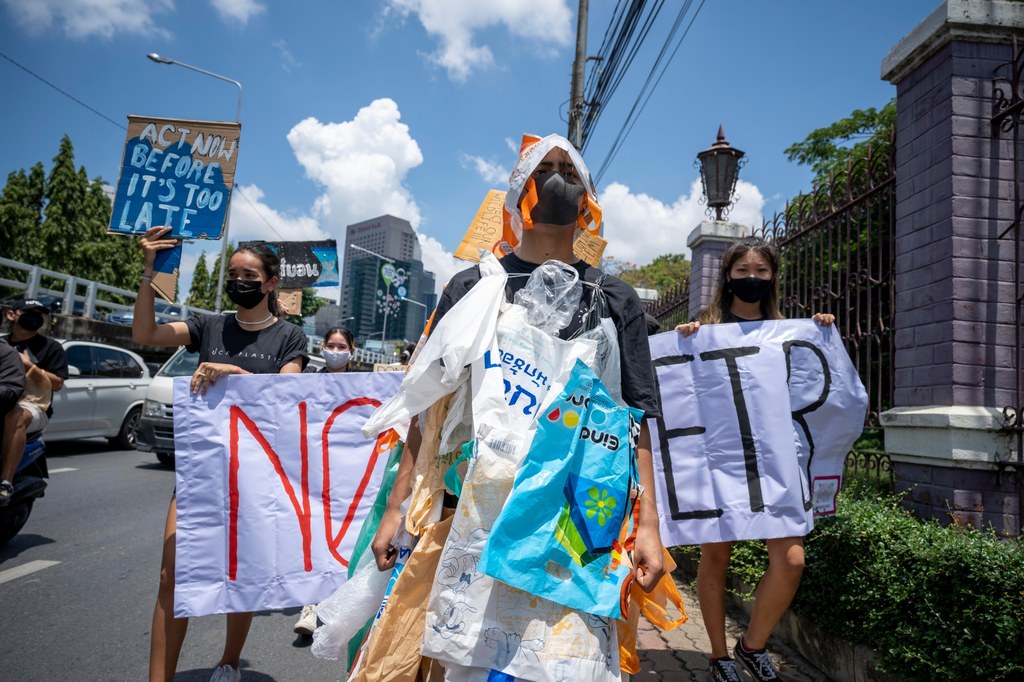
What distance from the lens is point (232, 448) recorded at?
2.93m

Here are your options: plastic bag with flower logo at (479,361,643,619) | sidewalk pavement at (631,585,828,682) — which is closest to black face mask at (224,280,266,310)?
plastic bag with flower logo at (479,361,643,619)

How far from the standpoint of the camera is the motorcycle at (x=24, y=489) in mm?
4938

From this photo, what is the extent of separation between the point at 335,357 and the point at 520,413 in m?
3.49

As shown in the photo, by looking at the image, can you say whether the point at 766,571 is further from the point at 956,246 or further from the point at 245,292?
the point at 245,292

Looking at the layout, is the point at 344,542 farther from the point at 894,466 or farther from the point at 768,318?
the point at 894,466

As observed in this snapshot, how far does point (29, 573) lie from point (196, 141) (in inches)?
129

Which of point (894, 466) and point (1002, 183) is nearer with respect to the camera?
point (1002, 183)

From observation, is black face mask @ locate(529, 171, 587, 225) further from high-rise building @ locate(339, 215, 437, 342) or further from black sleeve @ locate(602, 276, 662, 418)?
high-rise building @ locate(339, 215, 437, 342)

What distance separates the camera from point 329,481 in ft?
10.2

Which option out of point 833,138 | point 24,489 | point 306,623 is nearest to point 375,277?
point 833,138

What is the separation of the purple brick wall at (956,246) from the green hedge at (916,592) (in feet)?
2.53

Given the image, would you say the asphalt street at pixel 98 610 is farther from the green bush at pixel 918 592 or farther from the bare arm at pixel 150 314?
the green bush at pixel 918 592

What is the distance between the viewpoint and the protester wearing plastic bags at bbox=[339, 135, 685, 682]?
1.59m

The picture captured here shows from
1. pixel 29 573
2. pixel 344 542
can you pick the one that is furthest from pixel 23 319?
pixel 344 542
